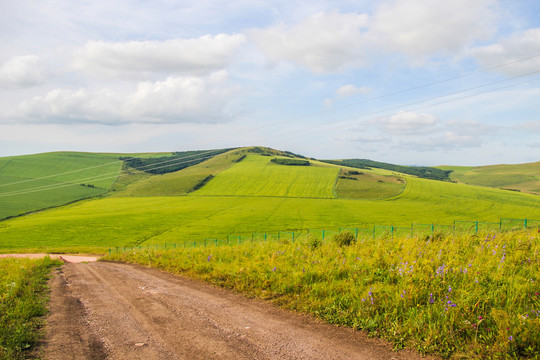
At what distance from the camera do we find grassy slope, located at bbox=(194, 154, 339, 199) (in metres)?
150

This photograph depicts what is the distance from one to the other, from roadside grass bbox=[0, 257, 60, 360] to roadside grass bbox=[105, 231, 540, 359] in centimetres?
512

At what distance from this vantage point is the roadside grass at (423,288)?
5.48m

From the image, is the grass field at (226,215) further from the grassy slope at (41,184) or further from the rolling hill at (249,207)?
the grassy slope at (41,184)

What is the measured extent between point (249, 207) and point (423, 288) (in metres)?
111

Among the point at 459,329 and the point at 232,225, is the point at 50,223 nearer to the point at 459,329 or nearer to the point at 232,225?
the point at 232,225

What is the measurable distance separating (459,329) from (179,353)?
504 cm

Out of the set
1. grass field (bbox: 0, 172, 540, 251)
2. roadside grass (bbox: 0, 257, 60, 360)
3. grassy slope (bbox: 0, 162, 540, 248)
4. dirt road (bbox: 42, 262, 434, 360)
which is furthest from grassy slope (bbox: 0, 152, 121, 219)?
dirt road (bbox: 42, 262, 434, 360)

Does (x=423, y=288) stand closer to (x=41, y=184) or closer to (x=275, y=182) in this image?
(x=275, y=182)

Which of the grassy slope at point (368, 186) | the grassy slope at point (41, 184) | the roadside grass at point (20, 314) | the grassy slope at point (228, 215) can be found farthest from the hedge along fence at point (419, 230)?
the grassy slope at point (41, 184)

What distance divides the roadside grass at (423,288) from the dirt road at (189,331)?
22.1 inches

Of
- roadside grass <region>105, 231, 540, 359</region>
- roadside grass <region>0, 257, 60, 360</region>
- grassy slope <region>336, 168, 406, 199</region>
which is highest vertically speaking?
roadside grass <region>105, 231, 540, 359</region>

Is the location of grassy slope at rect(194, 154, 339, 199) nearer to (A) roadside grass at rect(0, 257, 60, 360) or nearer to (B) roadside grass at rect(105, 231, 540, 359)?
(B) roadside grass at rect(105, 231, 540, 359)

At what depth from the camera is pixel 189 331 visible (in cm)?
672

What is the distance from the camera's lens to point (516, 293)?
6.11 meters
